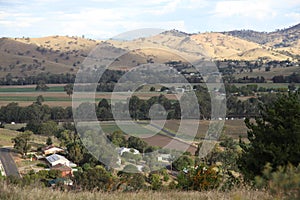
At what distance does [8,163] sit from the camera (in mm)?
30594

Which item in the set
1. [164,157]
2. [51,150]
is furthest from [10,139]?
[164,157]

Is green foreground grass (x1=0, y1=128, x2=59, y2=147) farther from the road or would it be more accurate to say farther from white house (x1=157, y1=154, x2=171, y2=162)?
white house (x1=157, y1=154, x2=171, y2=162)

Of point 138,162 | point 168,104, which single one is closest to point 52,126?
point 168,104

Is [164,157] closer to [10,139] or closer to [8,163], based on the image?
[8,163]

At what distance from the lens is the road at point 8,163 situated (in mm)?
27234

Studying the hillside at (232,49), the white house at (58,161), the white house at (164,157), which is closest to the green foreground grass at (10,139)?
the white house at (58,161)

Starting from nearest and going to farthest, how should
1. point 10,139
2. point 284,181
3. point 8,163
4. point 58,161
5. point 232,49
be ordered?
point 284,181 < point 8,163 < point 58,161 < point 10,139 < point 232,49

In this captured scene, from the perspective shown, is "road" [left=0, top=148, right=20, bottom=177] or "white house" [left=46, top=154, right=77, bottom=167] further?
"white house" [left=46, top=154, right=77, bottom=167]

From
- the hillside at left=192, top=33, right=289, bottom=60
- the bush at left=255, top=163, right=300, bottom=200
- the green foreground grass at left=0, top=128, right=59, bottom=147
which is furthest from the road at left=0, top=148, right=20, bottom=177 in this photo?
the hillside at left=192, top=33, right=289, bottom=60

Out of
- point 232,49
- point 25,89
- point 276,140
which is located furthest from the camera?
point 232,49

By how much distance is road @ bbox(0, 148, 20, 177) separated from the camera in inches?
1072

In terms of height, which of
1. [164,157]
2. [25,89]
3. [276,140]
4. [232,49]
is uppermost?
[232,49]

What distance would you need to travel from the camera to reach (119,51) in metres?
36.7

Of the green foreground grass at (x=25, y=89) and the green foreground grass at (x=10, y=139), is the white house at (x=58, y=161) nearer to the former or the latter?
the green foreground grass at (x=10, y=139)
